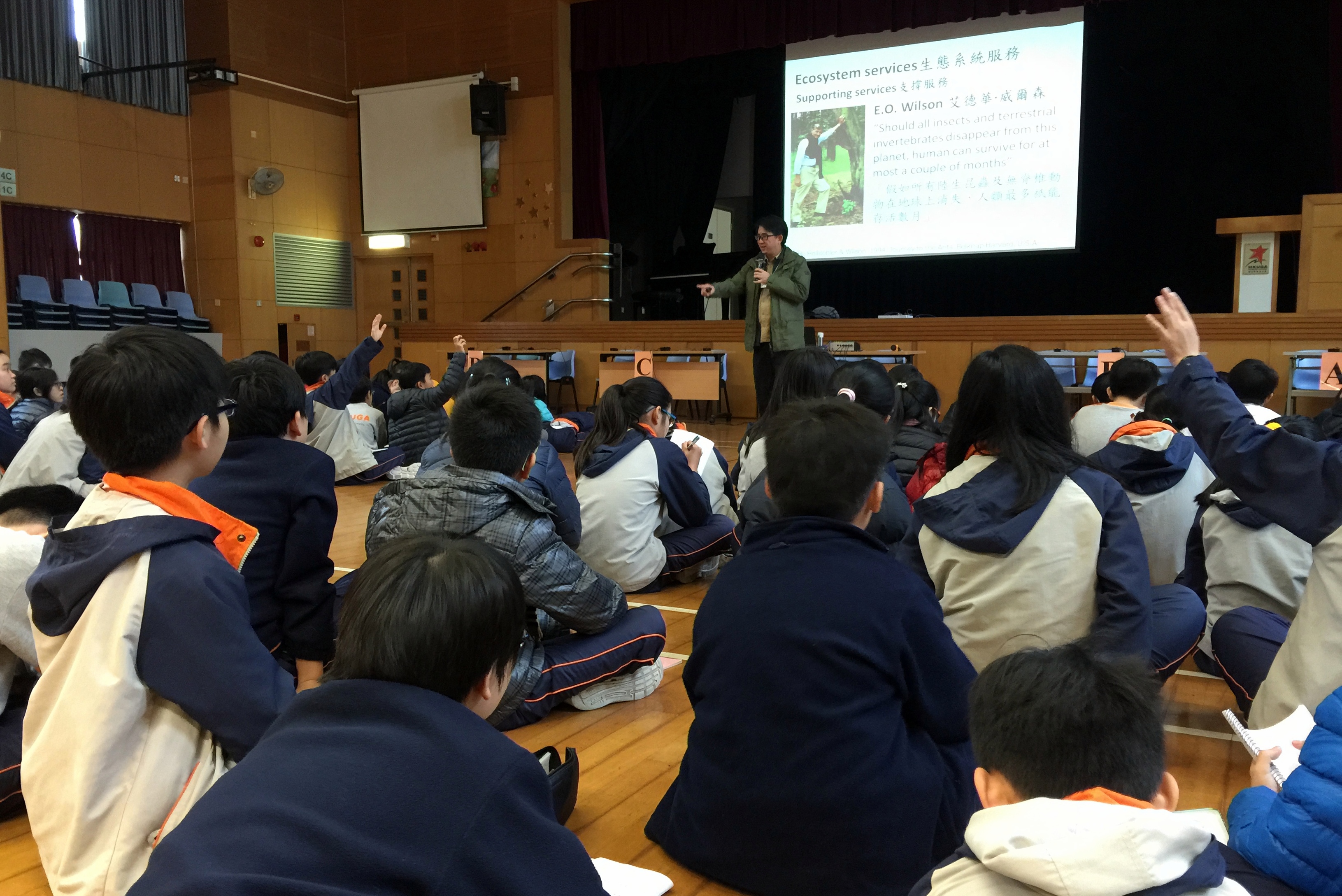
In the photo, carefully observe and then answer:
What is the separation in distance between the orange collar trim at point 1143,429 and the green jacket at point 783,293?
3.30 metres

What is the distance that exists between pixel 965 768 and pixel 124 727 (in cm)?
125

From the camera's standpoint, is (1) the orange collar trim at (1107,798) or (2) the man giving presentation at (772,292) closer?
(1) the orange collar trim at (1107,798)

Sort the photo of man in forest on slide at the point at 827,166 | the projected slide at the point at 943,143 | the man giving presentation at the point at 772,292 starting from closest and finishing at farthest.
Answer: the man giving presentation at the point at 772,292 < the projected slide at the point at 943,143 < the photo of man in forest on slide at the point at 827,166

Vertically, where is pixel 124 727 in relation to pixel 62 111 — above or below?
below

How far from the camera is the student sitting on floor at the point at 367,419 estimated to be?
652 cm

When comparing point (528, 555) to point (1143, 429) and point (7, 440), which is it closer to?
point (1143, 429)

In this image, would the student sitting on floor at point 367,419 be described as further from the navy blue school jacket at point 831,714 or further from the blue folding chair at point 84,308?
the navy blue school jacket at point 831,714

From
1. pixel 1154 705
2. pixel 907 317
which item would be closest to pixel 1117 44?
pixel 907 317

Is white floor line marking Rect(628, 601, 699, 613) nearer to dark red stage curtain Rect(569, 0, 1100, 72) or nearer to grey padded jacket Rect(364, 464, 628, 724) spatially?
grey padded jacket Rect(364, 464, 628, 724)

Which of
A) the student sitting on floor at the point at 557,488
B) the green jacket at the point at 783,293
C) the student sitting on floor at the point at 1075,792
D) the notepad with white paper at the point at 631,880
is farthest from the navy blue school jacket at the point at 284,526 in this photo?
the green jacket at the point at 783,293

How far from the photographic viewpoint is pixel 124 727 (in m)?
1.36

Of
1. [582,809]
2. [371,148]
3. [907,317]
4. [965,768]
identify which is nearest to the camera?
[965,768]

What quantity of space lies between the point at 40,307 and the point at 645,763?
402 inches

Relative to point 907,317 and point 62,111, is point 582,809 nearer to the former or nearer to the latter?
point 907,317
